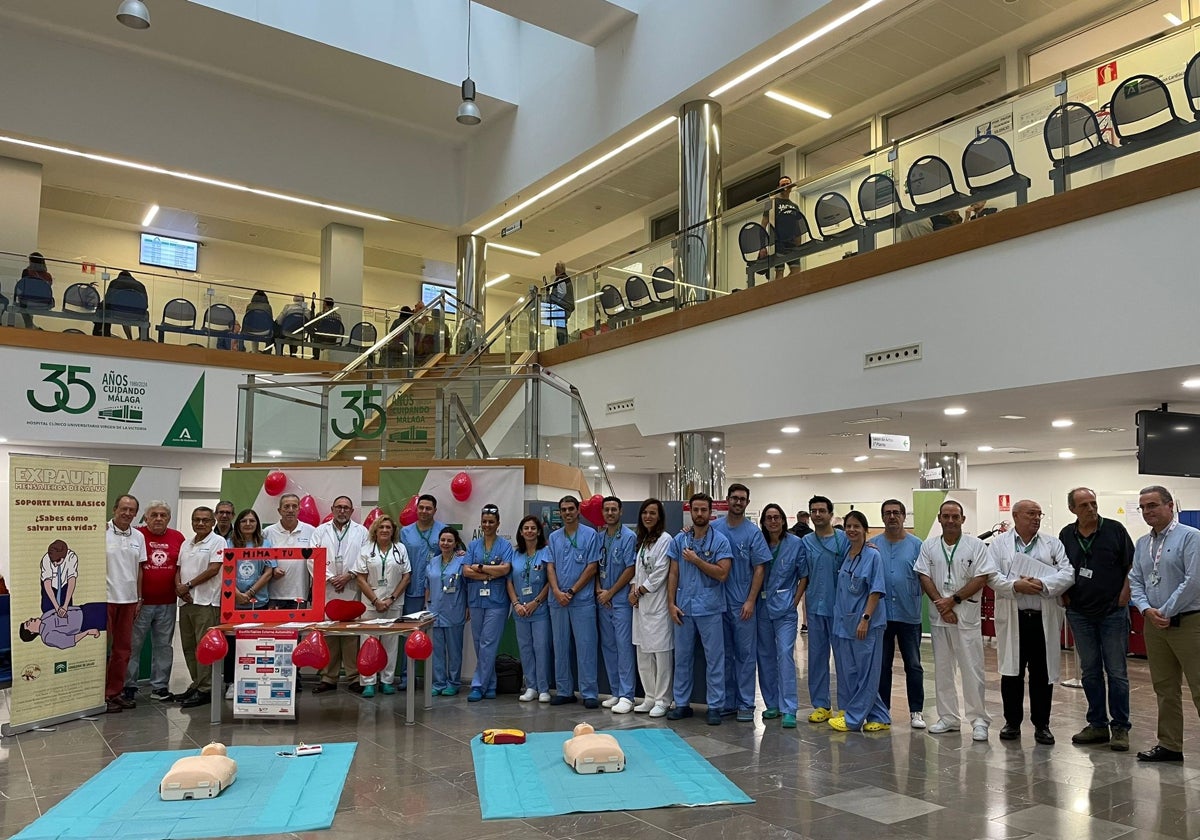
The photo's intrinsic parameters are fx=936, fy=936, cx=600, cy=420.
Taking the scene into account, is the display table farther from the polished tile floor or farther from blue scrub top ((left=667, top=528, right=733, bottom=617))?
blue scrub top ((left=667, top=528, right=733, bottom=617))

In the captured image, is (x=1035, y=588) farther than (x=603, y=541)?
No

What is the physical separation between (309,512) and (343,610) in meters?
1.82

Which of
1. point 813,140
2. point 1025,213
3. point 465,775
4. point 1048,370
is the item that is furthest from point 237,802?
point 813,140

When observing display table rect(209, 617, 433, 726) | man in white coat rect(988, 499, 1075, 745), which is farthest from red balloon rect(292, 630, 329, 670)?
man in white coat rect(988, 499, 1075, 745)

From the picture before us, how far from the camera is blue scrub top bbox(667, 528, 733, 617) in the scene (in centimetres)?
736

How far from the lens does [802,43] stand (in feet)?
41.3

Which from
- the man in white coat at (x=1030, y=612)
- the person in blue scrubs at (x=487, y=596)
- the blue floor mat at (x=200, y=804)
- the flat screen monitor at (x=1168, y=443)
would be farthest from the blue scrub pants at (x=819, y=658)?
the blue floor mat at (x=200, y=804)

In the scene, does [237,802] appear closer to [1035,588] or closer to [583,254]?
[1035,588]

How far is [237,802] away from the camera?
505cm

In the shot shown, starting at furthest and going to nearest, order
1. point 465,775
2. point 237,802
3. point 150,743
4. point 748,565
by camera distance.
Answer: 1. point 748,565
2. point 150,743
3. point 465,775
4. point 237,802

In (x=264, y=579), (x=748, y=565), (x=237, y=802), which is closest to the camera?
(x=237, y=802)

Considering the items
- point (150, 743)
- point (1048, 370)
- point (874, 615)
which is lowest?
point (150, 743)

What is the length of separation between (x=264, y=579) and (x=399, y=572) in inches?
44.7

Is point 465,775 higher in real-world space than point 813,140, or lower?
lower
